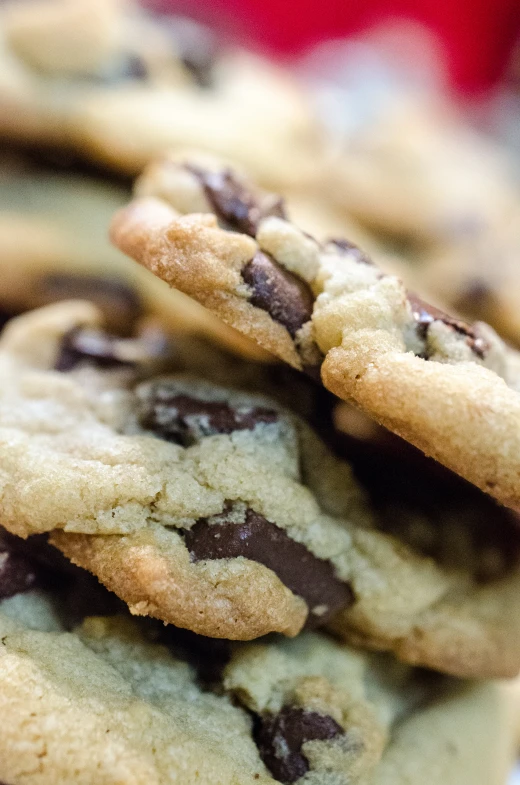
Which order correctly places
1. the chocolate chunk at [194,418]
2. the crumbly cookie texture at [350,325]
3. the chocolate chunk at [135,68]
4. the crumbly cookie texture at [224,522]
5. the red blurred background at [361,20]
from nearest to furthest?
the crumbly cookie texture at [350,325], the crumbly cookie texture at [224,522], the chocolate chunk at [194,418], the chocolate chunk at [135,68], the red blurred background at [361,20]

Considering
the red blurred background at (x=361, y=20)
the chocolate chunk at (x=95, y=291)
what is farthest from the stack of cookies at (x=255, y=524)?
the red blurred background at (x=361, y=20)

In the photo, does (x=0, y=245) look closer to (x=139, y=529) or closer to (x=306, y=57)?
(x=139, y=529)

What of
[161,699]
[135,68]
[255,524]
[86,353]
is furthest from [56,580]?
[135,68]

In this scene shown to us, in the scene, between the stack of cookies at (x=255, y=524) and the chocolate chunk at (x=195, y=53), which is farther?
the chocolate chunk at (x=195, y=53)

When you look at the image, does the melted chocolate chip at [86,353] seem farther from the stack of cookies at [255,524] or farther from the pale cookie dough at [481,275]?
the pale cookie dough at [481,275]

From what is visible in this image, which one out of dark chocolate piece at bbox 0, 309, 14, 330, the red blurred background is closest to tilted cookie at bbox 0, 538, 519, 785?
dark chocolate piece at bbox 0, 309, 14, 330

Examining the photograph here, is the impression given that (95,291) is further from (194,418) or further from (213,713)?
(213,713)
